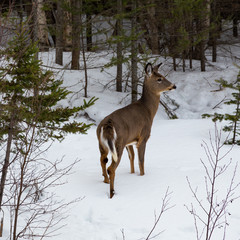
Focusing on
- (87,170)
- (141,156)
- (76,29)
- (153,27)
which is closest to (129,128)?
(141,156)

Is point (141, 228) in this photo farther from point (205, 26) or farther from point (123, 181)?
point (205, 26)

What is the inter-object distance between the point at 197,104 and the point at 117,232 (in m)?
11.4

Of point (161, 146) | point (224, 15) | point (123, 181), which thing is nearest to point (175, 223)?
point (123, 181)

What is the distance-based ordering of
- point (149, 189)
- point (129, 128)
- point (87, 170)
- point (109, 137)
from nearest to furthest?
point (109, 137) → point (149, 189) → point (129, 128) → point (87, 170)

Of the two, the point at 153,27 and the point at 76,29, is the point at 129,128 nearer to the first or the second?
the point at 76,29

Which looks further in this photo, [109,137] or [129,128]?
[129,128]

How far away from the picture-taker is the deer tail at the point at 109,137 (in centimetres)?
611

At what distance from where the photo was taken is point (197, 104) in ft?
52.1

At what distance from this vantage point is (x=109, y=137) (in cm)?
614

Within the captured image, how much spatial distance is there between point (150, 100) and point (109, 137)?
192cm

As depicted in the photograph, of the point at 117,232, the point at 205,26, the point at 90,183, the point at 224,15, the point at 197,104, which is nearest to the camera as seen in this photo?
the point at 117,232

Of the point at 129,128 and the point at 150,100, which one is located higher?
the point at 150,100

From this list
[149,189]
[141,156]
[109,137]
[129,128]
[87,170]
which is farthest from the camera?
[87,170]

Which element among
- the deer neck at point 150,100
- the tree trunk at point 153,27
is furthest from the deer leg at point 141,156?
the tree trunk at point 153,27
